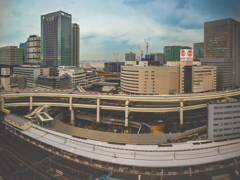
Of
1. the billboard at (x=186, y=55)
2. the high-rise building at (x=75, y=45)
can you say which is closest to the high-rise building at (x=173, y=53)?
the high-rise building at (x=75, y=45)

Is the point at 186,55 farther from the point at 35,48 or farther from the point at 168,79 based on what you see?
the point at 35,48

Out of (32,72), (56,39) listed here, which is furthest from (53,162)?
(56,39)

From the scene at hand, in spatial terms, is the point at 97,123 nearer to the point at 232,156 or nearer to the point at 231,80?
the point at 232,156

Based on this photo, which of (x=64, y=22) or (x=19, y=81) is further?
(x=64, y=22)

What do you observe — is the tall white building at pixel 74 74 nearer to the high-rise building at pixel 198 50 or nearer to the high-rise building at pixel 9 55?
the high-rise building at pixel 9 55

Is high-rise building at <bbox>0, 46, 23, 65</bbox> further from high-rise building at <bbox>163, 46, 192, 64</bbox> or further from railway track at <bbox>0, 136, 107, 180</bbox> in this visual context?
high-rise building at <bbox>163, 46, 192, 64</bbox>

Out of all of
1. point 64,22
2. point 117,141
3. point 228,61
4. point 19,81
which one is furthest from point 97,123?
point 64,22
